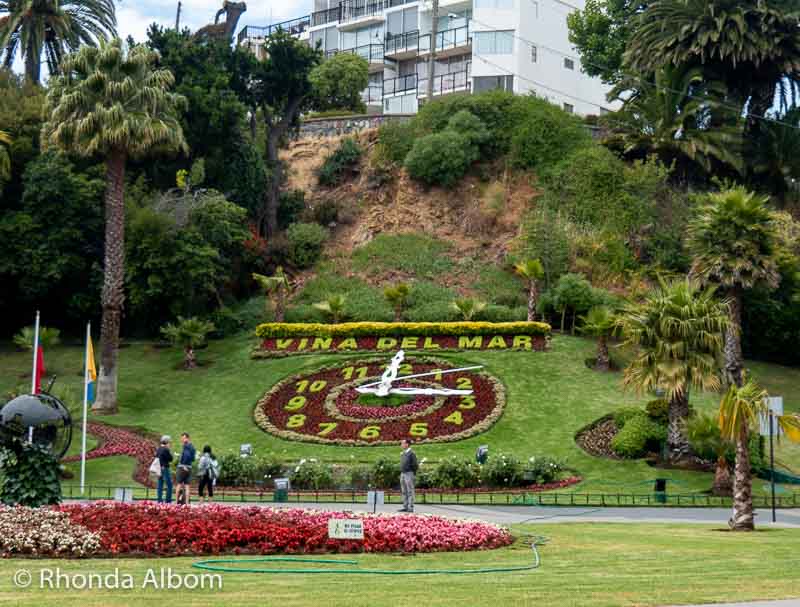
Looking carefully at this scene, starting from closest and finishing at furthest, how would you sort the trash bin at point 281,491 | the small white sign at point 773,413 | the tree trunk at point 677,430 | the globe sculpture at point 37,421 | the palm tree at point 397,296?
the globe sculpture at point 37,421, the small white sign at point 773,413, the trash bin at point 281,491, the tree trunk at point 677,430, the palm tree at point 397,296

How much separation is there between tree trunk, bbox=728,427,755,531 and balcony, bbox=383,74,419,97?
65.1 m

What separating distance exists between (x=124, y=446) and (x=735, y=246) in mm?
21448

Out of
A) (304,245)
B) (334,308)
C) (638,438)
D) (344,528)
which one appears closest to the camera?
(344,528)

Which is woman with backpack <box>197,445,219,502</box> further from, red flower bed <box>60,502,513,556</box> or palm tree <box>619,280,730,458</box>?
palm tree <box>619,280,730,458</box>

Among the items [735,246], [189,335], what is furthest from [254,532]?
[189,335]

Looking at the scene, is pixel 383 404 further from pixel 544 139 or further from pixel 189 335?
pixel 544 139

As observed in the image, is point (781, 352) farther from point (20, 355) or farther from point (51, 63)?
point (51, 63)

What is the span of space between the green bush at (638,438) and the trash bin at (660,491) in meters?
4.55

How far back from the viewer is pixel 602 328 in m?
44.7

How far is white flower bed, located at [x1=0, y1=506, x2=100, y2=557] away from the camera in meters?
18.0

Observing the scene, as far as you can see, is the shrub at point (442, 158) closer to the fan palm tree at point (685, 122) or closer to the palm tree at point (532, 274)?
the fan palm tree at point (685, 122)

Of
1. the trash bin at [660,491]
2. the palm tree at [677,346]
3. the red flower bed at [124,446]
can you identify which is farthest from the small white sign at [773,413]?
the red flower bed at [124,446]

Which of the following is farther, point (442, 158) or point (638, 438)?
point (442, 158)

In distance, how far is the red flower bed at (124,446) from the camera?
38.3 metres
